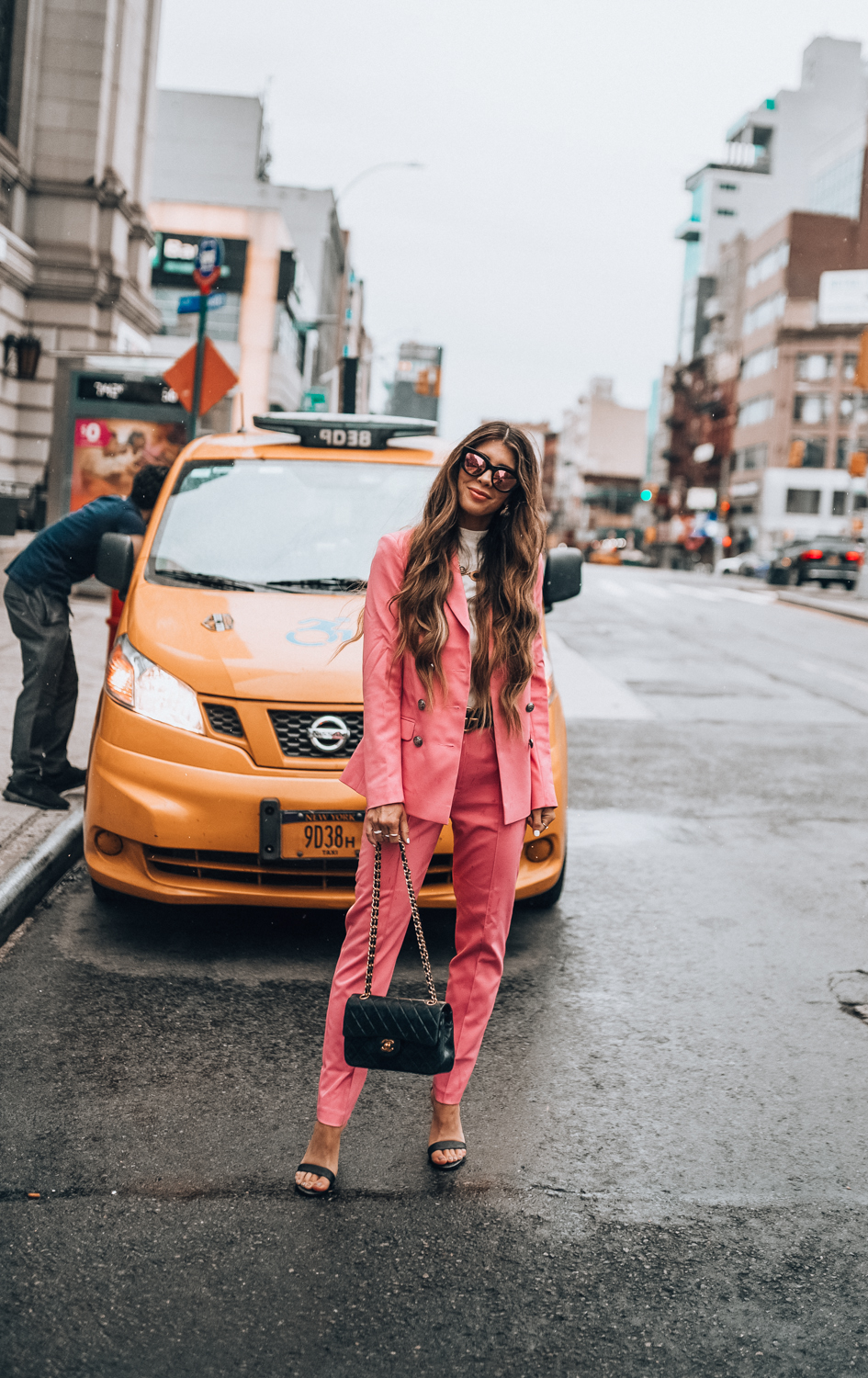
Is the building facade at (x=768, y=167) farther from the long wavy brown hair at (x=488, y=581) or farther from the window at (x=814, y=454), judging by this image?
the long wavy brown hair at (x=488, y=581)

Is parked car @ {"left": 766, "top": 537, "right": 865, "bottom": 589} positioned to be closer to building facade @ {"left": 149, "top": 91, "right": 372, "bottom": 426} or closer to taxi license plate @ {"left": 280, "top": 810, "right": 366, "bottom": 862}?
building facade @ {"left": 149, "top": 91, "right": 372, "bottom": 426}

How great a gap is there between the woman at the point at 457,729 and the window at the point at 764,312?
265 ft

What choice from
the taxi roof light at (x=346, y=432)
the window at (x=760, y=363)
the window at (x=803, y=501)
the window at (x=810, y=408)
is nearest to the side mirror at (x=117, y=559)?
Result: the taxi roof light at (x=346, y=432)

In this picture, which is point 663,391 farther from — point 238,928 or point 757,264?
point 238,928

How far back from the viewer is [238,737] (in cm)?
479

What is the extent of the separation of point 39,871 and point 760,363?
82964 mm

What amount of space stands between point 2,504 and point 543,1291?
16668 millimetres

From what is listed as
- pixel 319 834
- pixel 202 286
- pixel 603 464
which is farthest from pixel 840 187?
pixel 319 834

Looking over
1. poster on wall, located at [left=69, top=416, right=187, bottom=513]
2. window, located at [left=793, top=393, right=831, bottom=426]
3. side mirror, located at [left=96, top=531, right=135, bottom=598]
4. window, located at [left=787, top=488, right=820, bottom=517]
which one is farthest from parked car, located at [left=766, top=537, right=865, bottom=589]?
window, located at [left=793, top=393, right=831, bottom=426]

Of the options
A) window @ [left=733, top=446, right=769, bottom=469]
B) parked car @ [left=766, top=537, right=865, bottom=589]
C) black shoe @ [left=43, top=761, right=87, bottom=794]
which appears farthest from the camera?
window @ [left=733, top=446, right=769, bottom=469]

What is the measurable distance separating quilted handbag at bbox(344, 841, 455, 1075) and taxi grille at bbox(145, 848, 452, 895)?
1622mm

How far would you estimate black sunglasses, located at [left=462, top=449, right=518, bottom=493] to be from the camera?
317 cm

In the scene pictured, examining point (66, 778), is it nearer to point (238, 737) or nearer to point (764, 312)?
point (238, 737)

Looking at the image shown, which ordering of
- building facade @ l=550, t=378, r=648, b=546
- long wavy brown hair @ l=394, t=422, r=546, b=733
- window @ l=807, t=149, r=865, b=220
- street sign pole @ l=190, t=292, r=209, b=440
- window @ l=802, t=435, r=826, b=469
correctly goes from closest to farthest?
long wavy brown hair @ l=394, t=422, r=546, b=733, street sign pole @ l=190, t=292, r=209, b=440, window @ l=802, t=435, r=826, b=469, window @ l=807, t=149, r=865, b=220, building facade @ l=550, t=378, r=648, b=546
